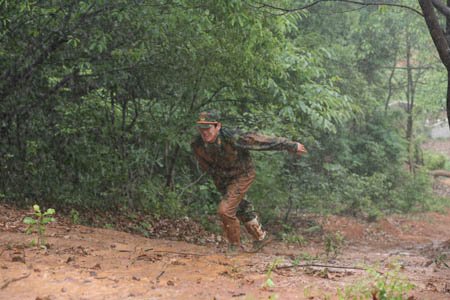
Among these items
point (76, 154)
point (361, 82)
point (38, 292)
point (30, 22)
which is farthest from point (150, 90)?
point (361, 82)

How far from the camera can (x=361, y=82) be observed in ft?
51.5

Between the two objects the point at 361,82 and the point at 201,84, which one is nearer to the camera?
the point at 201,84

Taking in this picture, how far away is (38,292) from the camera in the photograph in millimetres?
3799

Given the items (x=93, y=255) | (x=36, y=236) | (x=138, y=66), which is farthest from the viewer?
(x=138, y=66)

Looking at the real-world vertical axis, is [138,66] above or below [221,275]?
above

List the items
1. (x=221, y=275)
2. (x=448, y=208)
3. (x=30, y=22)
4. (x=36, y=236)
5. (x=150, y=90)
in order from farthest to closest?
1. (x=448, y=208)
2. (x=150, y=90)
3. (x=30, y=22)
4. (x=36, y=236)
5. (x=221, y=275)

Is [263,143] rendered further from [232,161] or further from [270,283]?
[270,283]

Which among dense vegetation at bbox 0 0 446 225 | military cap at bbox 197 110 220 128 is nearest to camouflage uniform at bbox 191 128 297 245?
military cap at bbox 197 110 220 128

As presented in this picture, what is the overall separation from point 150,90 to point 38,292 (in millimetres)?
5208

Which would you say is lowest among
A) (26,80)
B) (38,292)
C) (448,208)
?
(448,208)

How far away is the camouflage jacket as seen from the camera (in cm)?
675

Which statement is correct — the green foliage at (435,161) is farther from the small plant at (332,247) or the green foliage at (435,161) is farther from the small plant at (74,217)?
the small plant at (74,217)

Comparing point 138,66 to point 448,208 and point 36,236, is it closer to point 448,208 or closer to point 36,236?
point 36,236

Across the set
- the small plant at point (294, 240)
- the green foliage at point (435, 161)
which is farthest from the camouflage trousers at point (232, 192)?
the green foliage at point (435, 161)
